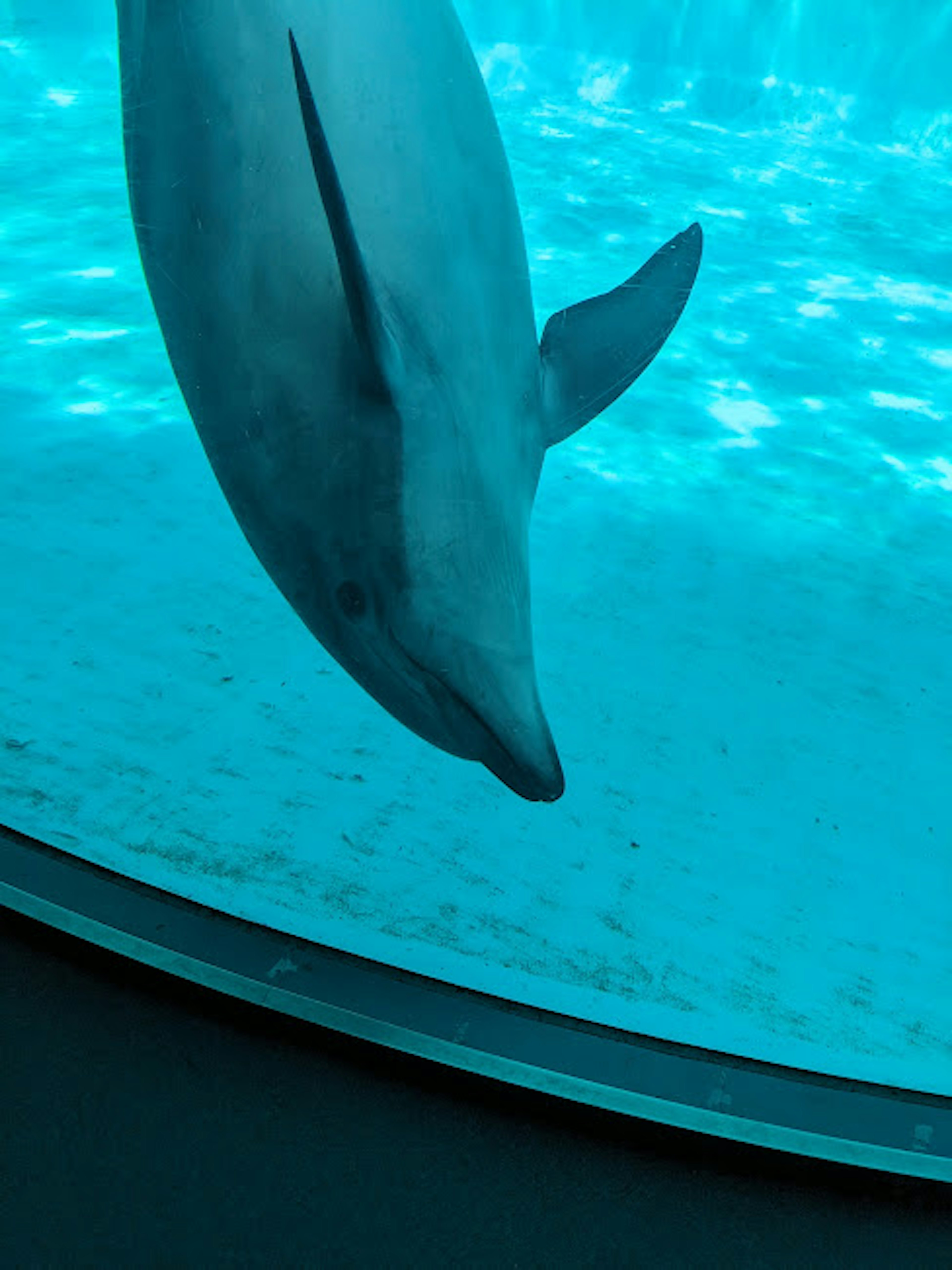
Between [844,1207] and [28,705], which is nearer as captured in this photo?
[844,1207]

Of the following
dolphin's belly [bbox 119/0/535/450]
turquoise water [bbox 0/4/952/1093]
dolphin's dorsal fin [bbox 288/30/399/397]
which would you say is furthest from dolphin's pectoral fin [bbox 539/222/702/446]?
turquoise water [bbox 0/4/952/1093]

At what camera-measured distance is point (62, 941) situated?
5.79 ft

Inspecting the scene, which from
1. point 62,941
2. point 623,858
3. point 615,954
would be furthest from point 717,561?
point 62,941

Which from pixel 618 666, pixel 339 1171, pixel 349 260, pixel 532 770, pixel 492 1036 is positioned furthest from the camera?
pixel 618 666

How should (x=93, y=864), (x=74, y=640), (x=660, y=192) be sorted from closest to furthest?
(x=93, y=864) → (x=74, y=640) → (x=660, y=192)

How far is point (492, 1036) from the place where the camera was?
1.64 meters

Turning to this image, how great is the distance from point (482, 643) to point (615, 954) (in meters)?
0.99

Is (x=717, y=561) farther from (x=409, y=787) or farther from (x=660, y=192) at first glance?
(x=660, y=192)

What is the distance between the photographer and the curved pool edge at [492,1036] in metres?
1.53

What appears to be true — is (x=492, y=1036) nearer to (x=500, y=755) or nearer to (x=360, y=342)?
(x=500, y=755)

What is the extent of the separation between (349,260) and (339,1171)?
4.28 ft

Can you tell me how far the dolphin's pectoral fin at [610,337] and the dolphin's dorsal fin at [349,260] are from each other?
43 centimetres

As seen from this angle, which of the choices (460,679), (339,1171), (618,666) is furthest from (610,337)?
(339,1171)

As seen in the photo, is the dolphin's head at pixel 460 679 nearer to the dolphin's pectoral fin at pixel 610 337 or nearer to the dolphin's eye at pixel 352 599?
the dolphin's eye at pixel 352 599
